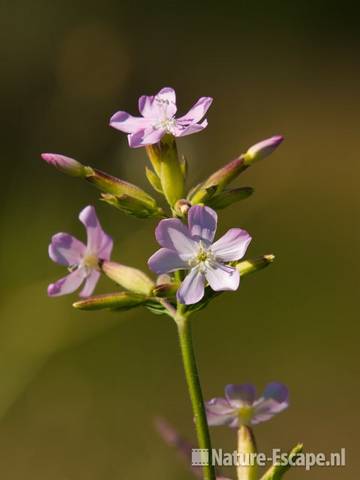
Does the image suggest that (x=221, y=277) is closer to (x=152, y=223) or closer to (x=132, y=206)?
(x=132, y=206)

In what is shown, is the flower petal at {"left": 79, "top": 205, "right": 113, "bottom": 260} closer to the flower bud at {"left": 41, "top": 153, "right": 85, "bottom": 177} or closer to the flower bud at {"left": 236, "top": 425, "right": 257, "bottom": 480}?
the flower bud at {"left": 41, "top": 153, "right": 85, "bottom": 177}

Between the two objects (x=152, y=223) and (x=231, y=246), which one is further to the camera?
(x=152, y=223)

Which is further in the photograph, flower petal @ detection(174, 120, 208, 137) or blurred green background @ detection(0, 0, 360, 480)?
blurred green background @ detection(0, 0, 360, 480)

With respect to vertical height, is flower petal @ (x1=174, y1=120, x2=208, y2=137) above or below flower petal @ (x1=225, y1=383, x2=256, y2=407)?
above

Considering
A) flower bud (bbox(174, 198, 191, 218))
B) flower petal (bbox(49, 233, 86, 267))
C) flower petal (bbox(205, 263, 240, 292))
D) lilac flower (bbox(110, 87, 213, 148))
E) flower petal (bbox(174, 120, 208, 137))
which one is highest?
lilac flower (bbox(110, 87, 213, 148))

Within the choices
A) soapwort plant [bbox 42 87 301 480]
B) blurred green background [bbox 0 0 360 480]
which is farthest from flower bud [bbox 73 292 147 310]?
blurred green background [bbox 0 0 360 480]

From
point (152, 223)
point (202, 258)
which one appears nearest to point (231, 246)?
point (202, 258)
